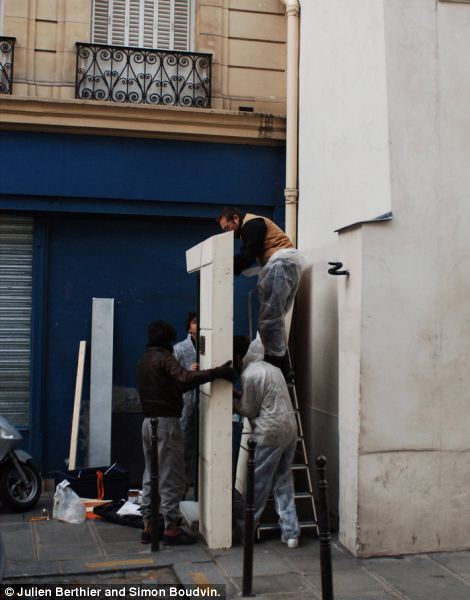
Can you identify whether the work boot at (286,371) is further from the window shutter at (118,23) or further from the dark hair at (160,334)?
the window shutter at (118,23)

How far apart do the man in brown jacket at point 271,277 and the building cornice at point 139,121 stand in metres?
2.50

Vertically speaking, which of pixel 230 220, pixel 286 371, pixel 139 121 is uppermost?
pixel 139 121

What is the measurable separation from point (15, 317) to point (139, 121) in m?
2.76

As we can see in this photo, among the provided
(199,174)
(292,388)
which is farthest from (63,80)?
(292,388)

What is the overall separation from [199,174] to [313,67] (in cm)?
188

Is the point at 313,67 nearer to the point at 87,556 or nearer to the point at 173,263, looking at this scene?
the point at 173,263

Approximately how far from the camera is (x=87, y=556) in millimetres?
6680

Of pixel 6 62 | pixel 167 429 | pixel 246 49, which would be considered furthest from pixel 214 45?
pixel 167 429

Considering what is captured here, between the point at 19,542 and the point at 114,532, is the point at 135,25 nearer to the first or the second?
the point at 114,532

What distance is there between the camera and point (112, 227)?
9836mm

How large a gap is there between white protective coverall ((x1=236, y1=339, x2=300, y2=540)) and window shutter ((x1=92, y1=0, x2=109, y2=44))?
513 cm

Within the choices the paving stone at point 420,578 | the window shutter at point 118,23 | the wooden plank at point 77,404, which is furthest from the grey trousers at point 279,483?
the window shutter at point 118,23

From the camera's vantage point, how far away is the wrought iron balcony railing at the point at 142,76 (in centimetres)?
967

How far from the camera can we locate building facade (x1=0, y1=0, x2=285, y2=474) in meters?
9.48
